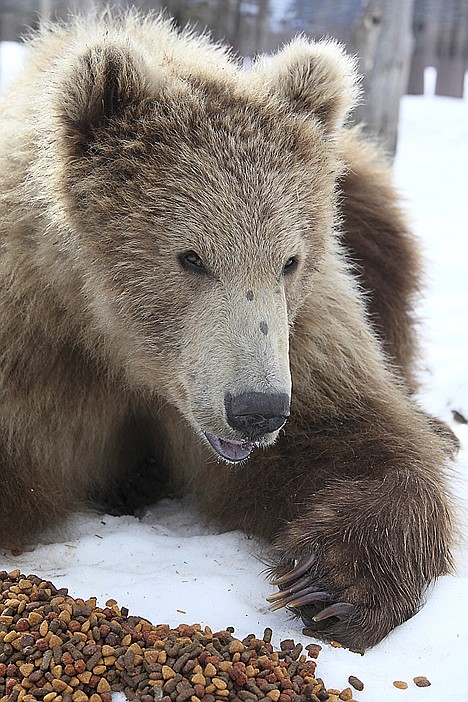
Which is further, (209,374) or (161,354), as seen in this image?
(161,354)

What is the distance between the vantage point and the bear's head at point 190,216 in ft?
9.39

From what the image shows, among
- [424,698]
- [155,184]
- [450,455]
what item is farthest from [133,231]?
[450,455]

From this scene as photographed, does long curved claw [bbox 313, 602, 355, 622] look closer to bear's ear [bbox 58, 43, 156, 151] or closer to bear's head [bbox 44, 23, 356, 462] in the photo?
bear's head [bbox 44, 23, 356, 462]

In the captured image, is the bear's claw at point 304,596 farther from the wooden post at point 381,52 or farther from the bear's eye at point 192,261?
the wooden post at point 381,52

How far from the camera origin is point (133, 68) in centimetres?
292

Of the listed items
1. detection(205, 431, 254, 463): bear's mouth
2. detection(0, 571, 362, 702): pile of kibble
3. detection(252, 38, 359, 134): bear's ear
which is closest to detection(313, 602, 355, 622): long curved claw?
detection(0, 571, 362, 702): pile of kibble

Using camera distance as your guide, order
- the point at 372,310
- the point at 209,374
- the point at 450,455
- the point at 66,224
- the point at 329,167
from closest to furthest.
A: the point at 209,374 < the point at 66,224 < the point at 329,167 < the point at 450,455 < the point at 372,310

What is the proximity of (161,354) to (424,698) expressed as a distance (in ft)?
4.44

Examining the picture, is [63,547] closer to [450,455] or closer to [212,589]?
[212,589]

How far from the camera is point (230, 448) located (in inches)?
120

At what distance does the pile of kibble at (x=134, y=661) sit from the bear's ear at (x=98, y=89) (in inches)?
59.4

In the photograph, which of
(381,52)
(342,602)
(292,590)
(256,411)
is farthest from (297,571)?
(381,52)

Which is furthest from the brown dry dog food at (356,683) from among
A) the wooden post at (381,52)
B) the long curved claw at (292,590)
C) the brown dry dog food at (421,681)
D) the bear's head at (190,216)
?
the wooden post at (381,52)

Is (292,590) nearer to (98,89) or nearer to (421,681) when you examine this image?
(421,681)
